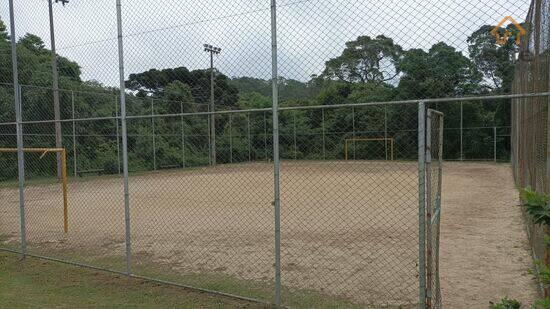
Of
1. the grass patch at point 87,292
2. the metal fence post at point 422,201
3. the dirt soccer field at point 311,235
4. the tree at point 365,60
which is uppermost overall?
the tree at point 365,60

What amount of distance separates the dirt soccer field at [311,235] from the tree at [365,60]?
7.66ft

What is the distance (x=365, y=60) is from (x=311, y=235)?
4089 millimetres

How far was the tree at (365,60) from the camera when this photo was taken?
4.26 m

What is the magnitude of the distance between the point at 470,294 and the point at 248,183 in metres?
13.8

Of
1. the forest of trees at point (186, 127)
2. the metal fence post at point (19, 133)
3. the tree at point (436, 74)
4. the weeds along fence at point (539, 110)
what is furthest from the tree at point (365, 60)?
the forest of trees at point (186, 127)

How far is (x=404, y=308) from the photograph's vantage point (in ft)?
14.9

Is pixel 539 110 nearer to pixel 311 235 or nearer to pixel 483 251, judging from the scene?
pixel 483 251

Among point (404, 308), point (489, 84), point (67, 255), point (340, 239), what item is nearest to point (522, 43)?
point (489, 84)

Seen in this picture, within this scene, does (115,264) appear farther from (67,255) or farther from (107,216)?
(107,216)

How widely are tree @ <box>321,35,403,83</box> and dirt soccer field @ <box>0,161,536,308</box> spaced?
91.9 inches

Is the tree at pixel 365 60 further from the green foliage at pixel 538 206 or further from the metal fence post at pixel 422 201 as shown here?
the green foliage at pixel 538 206

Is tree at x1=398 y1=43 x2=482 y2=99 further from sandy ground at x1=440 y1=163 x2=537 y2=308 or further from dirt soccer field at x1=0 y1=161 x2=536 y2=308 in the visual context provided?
dirt soccer field at x1=0 y1=161 x2=536 y2=308

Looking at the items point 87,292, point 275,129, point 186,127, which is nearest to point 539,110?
point 275,129

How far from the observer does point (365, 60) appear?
478 cm
